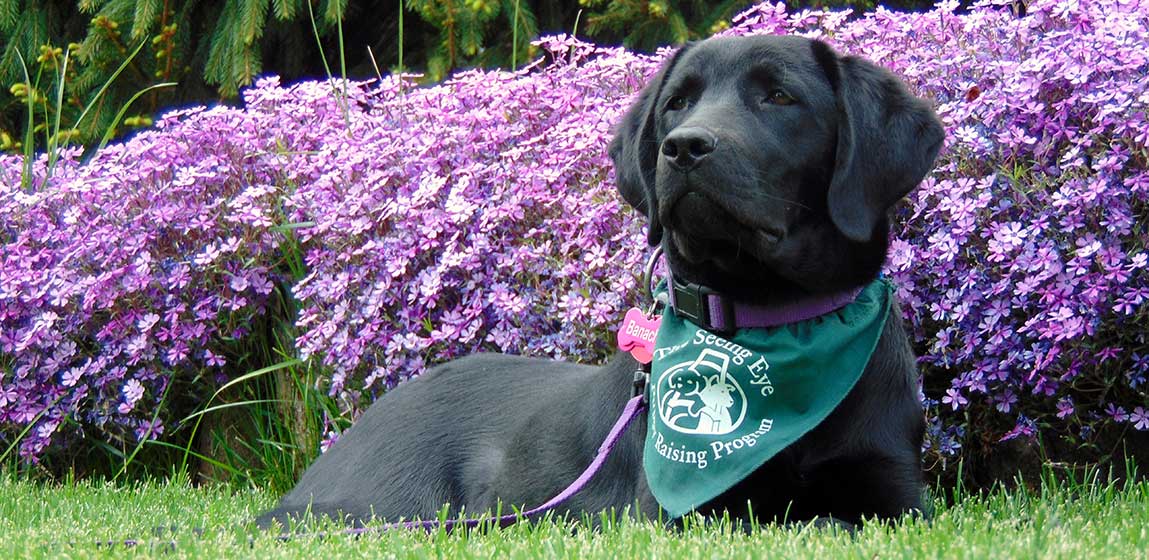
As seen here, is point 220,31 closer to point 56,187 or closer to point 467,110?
point 56,187

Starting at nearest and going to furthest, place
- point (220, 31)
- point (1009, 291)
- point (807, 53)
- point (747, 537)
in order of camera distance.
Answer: point (747, 537) < point (807, 53) < point (1009, 291) < point (220, 31)

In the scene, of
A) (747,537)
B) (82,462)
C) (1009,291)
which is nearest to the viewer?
(747,537)

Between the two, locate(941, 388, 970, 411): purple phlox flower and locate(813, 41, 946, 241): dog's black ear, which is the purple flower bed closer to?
locate(941, 388, 970, 411): purple phlox flower

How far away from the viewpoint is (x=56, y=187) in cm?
576

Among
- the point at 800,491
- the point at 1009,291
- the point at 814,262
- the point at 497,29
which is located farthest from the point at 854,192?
the point at 497,29

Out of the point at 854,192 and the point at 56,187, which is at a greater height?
the point at 854,192

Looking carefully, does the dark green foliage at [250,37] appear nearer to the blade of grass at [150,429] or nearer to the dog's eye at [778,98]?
the blade of grass at [150,429]

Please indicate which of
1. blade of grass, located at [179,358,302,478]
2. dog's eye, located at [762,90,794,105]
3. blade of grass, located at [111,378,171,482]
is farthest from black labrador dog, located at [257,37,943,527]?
blade of grass, located at [111,378,171,482]

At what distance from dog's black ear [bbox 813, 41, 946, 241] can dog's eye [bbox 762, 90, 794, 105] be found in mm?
121

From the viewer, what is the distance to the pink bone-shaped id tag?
3252 mm

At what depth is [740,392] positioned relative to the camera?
3.00 m

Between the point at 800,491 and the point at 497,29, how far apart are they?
5298 mm

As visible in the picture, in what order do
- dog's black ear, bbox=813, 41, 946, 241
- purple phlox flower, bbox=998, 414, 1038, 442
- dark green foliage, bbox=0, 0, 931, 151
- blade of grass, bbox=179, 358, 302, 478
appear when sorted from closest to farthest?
1. dog's black ear, bbox=813, 41, 946, 241
2. purple phlox flower, bbox=998, 414, 1038, 442
3. blade of grass, bbox=179, 358, 302, 478
4. dark green foliage, bbox=0, 0, 931, 151

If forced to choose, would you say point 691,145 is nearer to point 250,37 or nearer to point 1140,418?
point 1140,418
